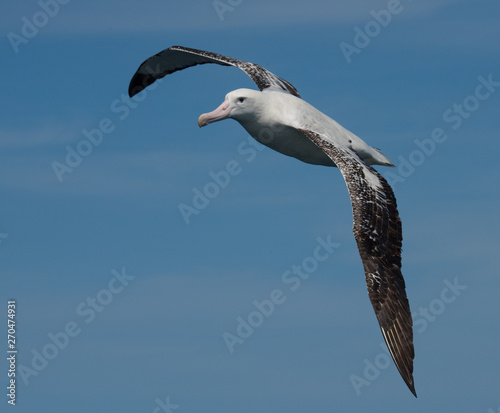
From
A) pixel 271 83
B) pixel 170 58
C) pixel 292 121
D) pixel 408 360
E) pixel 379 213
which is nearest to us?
pixel 408 360

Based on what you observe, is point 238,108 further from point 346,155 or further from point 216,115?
point 346,155

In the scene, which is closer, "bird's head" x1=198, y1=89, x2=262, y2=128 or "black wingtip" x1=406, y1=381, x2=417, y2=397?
"black wingtip" x1=406, y1=381, x2=417, y2=397

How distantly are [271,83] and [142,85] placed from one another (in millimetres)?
4372

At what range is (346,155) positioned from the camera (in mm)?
17438

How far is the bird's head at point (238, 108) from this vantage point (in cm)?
1836

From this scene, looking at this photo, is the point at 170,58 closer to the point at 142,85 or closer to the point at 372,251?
the point at 142,85

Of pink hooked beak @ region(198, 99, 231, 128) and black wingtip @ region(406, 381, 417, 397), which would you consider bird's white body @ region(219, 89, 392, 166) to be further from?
black wingtip @ region(406, 381, 417, 397)

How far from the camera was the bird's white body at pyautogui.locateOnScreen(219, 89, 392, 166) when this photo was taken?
1828 centimetres

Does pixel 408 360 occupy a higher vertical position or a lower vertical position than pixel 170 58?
lower

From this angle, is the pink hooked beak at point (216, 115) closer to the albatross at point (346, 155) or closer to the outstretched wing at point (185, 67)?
the albatross at point (346, 155)

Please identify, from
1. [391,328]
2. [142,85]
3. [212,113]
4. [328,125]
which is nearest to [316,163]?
[328,125]

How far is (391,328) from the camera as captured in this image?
15.5 metres

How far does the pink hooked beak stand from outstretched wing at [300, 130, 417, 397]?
2473 millimetres

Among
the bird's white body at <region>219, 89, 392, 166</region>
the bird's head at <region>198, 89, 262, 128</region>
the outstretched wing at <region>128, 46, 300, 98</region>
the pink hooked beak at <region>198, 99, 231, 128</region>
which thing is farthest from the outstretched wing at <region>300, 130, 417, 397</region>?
the outstretched wing at <region>128, 46, 300, 98</region>
